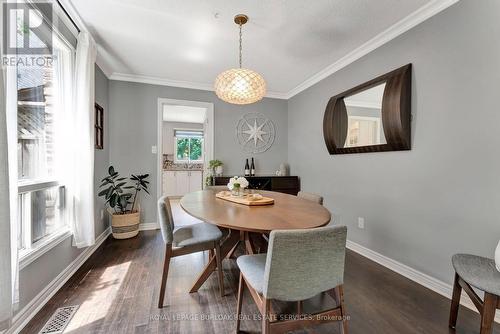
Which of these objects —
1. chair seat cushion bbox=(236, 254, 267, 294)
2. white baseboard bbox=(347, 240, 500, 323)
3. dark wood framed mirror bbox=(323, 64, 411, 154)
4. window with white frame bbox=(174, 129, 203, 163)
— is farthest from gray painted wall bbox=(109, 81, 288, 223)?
window with white frame bbox=(174, 129, 203, 163)

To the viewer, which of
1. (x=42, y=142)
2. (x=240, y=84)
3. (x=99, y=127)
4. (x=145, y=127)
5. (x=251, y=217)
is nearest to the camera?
(x=251, y=217)

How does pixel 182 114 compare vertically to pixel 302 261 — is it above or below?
above

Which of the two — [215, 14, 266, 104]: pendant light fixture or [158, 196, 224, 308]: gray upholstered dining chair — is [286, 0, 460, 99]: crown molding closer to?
[215, 14, 266, 104]: pendant light fixture

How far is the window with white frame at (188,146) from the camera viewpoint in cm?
726

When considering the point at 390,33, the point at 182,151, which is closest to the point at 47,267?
the point at 390,33

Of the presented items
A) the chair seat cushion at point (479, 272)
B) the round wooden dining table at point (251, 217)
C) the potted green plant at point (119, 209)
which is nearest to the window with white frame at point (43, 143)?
the potted green plant at point (119, 209)

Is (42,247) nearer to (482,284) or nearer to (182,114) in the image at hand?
(482,284)

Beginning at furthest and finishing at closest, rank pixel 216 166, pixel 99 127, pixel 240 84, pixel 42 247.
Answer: pixel 216 166 → pixel 99 127 → pixel 240 84 → pixel 42 247

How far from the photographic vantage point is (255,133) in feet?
13.4

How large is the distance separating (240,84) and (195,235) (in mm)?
1345

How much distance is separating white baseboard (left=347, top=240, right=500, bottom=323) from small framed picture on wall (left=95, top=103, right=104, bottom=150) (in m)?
3.50

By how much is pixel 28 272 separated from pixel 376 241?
9.86 ft

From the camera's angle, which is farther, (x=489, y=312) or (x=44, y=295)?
(x=44, y=295)

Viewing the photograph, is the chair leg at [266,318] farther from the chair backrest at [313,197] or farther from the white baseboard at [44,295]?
the white baseboard at [44,295]
